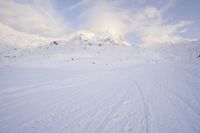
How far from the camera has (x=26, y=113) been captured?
6.29 m

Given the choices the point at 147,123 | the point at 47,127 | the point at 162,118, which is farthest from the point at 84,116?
the point at 162,118

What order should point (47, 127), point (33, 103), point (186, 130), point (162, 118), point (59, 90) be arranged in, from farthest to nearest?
point (59, 90)
point (33, 103)
point (162, 118)
point (47, 127)
point (186, 130)

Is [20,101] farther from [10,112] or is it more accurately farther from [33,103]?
[10,112]

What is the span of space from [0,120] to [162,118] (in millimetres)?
5643

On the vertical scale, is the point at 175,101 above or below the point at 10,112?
above

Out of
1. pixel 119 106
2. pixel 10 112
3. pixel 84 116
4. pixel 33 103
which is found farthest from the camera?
pixel 33 103

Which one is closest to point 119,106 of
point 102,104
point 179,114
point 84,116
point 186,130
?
point 102,104

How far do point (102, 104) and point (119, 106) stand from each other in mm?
787

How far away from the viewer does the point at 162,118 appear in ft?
18.3

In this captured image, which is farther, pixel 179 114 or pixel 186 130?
pixel 179 114

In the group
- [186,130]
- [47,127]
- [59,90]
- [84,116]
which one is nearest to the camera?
[186,130]

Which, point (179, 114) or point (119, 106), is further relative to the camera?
point (119, 106)

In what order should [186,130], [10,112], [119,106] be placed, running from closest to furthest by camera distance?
[186,130] → [10,112] → [119,106]

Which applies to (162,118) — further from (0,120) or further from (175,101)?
(0,120)
